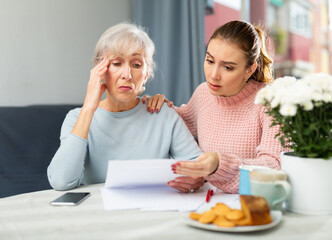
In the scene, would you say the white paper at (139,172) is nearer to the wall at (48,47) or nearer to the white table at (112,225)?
the white table at (112,225)

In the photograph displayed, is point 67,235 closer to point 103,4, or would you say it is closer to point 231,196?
point 231,196

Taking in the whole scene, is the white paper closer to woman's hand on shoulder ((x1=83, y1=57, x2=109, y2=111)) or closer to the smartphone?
the smartphone

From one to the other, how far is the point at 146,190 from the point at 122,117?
1.37 ft

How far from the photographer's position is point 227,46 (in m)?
1.31

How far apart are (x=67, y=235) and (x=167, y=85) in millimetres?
2025

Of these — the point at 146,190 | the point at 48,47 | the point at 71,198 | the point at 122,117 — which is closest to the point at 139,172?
the point at 146,190

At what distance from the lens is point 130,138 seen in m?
1.49

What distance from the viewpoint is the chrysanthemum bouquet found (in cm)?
84

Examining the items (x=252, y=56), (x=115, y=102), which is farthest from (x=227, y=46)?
(x=115, y=102)

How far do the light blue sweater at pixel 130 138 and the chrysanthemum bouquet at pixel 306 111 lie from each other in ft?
1.86

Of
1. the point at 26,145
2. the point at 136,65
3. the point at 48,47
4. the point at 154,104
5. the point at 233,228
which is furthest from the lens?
the point at 48,47

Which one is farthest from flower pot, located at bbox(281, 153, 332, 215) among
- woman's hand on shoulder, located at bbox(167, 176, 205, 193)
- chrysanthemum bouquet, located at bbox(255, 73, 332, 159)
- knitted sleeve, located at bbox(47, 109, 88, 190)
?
knitted sleeve, located at bbox(47, 109, 88, 190)

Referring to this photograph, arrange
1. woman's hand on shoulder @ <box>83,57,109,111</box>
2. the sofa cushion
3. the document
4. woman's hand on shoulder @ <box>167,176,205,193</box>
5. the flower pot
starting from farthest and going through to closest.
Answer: the sofa cushion
woman's hand on shoulder @ <box>83,57,109,111</box>
woman's hand on shoulder @ <box>167,176,205,193</box>
the document
the flower pot

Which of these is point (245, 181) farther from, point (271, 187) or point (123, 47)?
point (123, 47)
